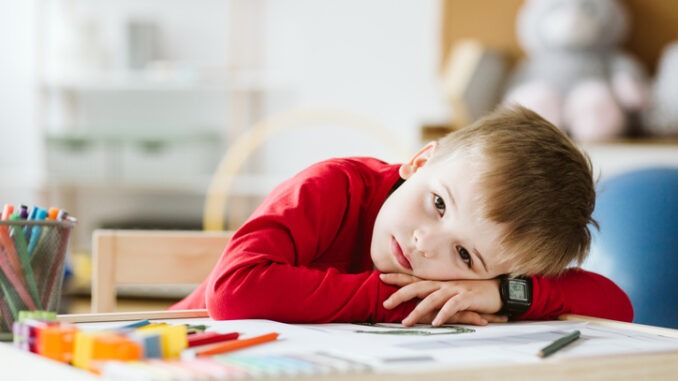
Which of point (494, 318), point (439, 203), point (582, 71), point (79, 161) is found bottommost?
point (79, 161)

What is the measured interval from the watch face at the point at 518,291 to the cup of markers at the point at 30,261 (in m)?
0.41

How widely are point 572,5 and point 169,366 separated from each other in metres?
2.03

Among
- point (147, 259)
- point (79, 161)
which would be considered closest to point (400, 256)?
point (147, 259)

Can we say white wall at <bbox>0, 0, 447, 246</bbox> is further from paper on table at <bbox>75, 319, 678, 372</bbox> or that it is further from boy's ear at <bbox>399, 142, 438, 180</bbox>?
paper on table at <bbox>75, 319, 678, 372</bbox>

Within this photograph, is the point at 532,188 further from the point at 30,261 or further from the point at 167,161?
the point at 167,161

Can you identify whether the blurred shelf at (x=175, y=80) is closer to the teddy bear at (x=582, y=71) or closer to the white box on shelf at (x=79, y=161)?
the white box on shelf at (x=79, y=161)

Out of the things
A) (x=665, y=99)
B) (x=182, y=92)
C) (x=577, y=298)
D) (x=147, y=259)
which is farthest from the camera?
(x=182, y=92)

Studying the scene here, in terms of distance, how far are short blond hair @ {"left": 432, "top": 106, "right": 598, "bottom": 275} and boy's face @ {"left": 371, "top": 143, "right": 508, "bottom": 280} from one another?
1cm

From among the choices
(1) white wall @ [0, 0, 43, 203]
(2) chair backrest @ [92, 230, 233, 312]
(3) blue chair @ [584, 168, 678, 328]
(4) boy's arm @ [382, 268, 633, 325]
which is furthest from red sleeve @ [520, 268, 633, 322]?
(1) white wall @ [0, 0, 43, 203]

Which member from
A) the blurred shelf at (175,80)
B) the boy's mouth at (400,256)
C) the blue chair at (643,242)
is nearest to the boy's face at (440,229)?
the boy's mouth at (400,256)

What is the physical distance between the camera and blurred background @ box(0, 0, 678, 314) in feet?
10.6

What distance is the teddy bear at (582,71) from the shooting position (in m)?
2.29

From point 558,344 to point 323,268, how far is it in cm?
36

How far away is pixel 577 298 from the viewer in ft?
3.20
